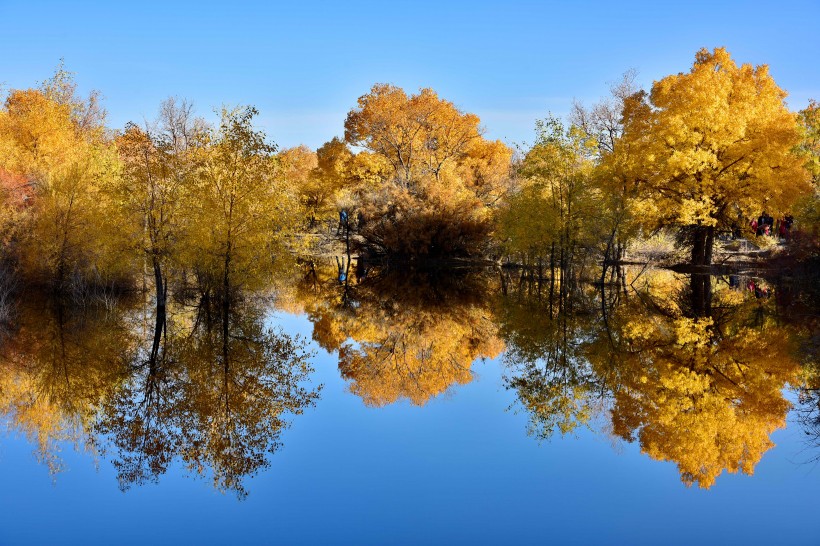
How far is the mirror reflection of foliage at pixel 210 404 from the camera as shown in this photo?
27.0ft

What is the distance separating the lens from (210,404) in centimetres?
1021

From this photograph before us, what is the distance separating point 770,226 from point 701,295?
12550 millimetres

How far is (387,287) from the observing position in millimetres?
28438

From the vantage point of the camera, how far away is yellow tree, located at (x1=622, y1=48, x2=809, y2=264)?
88.0 feet

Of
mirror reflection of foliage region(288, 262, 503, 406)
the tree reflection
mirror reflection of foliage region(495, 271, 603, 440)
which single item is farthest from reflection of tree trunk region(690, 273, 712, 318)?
mirror reflection of foliage region(288, 262, 503, 406)

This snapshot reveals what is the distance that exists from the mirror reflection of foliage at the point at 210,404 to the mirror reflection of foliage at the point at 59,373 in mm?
421

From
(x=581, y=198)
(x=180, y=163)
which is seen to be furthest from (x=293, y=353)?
(x=581, y=198)

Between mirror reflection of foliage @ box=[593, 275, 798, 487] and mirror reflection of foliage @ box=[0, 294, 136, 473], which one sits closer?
Result: mirror reflection of foliage @ box=[593, 275, 798, 487]

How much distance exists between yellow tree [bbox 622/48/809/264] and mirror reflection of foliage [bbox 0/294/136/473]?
20329mm

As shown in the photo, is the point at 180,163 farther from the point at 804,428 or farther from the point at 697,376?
the point at 804,428

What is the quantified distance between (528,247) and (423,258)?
36.6 ft

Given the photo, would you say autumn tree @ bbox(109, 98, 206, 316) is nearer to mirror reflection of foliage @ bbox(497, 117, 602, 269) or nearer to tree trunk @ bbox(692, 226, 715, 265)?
mirror reflection of foliage @ bbox(497, 117, 602, 269)

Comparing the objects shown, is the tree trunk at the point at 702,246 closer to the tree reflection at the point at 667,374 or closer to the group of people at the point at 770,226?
the group of people at the point at 770,226

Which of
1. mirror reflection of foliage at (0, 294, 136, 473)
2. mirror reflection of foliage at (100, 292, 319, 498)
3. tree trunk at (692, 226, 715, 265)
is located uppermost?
tree trunk at (692, 226, 715, 265)
